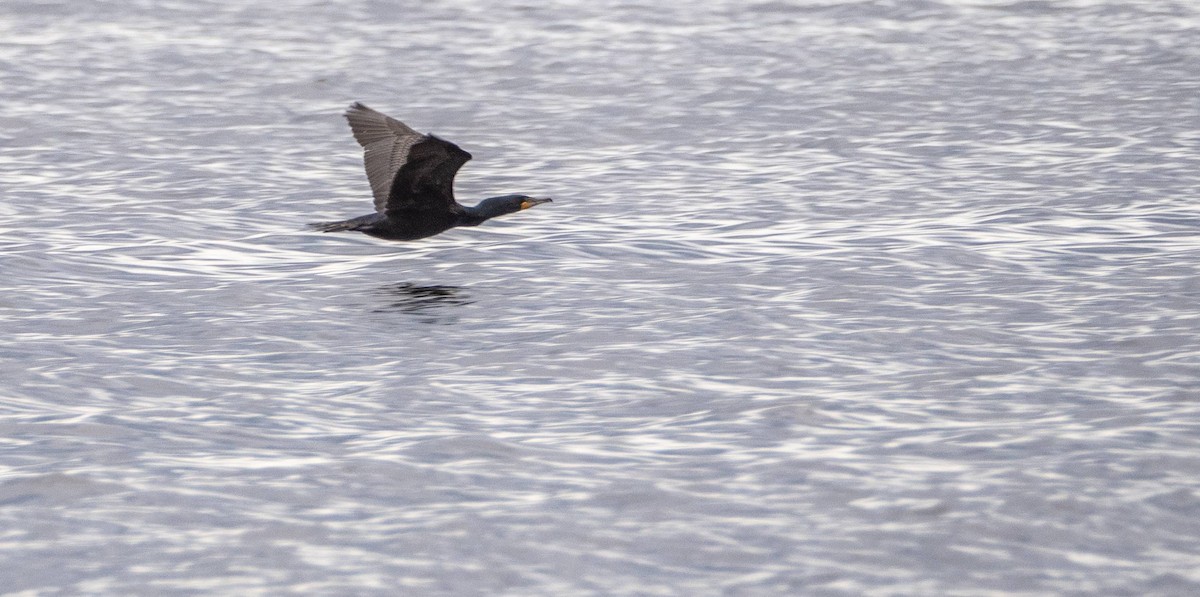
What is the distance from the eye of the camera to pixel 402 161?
1275 cm

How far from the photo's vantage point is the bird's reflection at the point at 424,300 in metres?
11.2

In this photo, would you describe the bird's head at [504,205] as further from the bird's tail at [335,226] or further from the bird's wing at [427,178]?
the bird's tail at [335,226]

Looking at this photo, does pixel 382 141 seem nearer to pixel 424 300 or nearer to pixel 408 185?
pixel 408 185

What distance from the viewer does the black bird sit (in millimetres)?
12617

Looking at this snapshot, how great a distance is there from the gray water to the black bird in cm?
29

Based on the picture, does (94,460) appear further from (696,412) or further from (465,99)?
(465,99)

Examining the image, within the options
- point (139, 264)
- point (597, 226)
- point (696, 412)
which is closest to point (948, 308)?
point (696, 412)

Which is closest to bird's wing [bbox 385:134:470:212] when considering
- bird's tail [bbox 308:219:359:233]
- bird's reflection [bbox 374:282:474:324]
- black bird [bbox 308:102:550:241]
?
black bird [bbox 308:102:550:241]

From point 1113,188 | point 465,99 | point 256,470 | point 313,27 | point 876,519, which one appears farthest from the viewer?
point 313,27

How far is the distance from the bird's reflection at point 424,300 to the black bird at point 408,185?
87 centimetres

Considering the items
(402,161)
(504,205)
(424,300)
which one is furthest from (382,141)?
(424,300)

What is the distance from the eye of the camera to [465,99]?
20.0 metres

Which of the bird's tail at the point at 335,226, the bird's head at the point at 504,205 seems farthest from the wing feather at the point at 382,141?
the bird's head at the point at 504,205

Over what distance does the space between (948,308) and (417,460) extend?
431 cm
